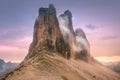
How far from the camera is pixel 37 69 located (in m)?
165

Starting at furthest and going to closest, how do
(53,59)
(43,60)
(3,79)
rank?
(53,59) < (43,60) < (3,79)

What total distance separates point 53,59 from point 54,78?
36879 millimetres

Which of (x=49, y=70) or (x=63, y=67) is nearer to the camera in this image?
(x=49, y=70)

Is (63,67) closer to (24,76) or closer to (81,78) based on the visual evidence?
(81,78)

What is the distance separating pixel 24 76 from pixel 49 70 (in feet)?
72.3

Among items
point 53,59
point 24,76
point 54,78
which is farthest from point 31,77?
point 53,59

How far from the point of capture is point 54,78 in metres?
157

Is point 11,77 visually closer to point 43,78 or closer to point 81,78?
point 43,78

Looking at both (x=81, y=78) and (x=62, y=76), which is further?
(x=81, y=78)

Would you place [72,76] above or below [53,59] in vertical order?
below

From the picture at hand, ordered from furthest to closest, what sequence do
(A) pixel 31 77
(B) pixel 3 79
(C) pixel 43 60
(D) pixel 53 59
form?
(D) pixel 53 59, (C) pixel 43 60, (B) pixel 3 79, (A) pixel 31 77

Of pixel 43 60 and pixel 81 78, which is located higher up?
pixel 43 60

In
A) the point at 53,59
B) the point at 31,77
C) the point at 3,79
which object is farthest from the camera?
the point at 53,59

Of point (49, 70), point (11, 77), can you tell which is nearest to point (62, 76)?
point (49, 70)
